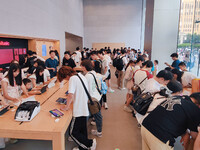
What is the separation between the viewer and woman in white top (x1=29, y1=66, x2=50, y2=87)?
12.1 feet

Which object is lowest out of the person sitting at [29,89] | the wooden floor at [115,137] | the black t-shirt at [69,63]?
the wooden floor at [115,137]

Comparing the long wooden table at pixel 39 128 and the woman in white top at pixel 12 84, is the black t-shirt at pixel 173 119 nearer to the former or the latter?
the long wooden table at pixel 39 128

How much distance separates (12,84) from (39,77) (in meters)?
1.19

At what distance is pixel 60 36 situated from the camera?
30.2 feet

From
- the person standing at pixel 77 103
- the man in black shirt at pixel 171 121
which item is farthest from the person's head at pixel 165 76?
the person standing at pixel 77 103

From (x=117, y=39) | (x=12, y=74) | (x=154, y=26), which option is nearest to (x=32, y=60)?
(x=12, y=74)

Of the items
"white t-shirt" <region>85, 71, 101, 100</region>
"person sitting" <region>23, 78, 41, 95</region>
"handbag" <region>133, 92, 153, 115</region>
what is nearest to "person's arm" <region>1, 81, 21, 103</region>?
"person sitting" <region>23, 78, 41, 95</region>

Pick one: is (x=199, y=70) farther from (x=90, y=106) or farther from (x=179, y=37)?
(x=90, y=106)

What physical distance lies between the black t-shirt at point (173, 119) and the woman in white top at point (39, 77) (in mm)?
2911

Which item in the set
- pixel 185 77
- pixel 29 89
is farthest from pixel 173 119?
pixel 29 89

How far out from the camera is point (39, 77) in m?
3.85

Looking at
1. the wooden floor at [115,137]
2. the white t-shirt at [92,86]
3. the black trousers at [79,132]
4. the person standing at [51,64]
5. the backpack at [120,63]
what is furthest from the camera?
the backpack at [120,63]

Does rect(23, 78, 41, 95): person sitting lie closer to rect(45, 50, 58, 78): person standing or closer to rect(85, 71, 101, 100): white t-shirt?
rect(85, 71, 101, 100): white t-shirt

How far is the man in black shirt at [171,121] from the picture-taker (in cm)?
148
